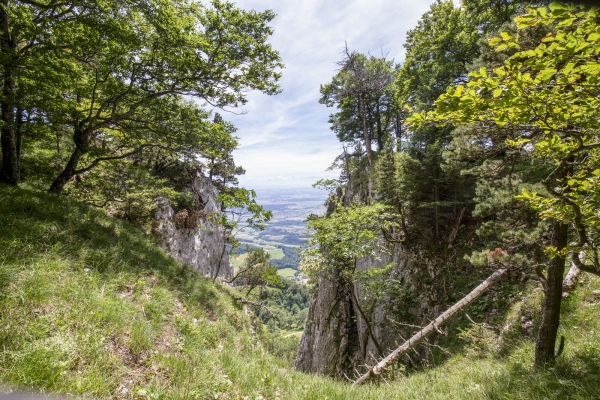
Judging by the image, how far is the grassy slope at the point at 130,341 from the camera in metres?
2.78

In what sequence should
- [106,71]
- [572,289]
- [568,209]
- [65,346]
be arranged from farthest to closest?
[106,71] < [572,289] < [568,209] < [65,346]

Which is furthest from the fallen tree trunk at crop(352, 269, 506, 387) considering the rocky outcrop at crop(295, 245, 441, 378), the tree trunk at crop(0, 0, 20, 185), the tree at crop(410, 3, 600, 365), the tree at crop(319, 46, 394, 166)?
the tree at crop(319, 46, 394, 166)

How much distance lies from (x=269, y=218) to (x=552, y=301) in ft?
28.9

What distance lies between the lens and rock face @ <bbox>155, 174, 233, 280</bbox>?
60.7 ft

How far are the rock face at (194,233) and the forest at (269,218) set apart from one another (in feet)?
5.75

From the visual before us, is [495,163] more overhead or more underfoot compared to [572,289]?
more overhead

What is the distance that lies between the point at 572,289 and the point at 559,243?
347cm

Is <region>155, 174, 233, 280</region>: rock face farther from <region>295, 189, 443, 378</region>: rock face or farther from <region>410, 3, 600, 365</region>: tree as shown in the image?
<region>410, 3, 600, 365</region>: tree

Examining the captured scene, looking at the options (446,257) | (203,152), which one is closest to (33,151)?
(203,152)

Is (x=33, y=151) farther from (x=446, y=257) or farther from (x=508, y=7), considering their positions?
(x=508, y=7)

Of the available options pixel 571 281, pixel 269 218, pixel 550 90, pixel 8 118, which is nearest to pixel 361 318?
pixel 269 218

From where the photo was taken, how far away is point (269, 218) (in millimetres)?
10789

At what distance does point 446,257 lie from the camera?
11.8 m

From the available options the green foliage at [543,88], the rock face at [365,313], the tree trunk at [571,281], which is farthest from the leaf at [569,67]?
the rock face at [365,313]
